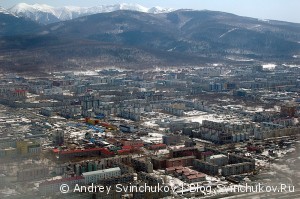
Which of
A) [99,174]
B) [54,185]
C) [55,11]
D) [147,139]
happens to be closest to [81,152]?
[99,174]

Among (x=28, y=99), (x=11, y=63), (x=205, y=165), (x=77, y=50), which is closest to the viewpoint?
(x=205, y=165)

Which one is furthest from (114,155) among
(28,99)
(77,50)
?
(77,50)

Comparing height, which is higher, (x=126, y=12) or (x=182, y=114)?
(x=126, y=12)

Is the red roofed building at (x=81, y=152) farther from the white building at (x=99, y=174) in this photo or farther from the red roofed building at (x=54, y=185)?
the red roofed building at (x=54, y=185)

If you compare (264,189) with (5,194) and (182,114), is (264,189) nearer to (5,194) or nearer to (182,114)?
(5,194)

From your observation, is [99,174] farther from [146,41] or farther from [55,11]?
[55,11]

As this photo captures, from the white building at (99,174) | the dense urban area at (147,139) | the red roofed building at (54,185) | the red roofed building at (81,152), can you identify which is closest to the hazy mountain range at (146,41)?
the dense urban area at (147,139)

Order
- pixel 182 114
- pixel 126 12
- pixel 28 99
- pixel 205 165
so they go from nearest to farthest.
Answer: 1. pixel 205 165
2. pixel 182 114
3. pixel 28 99
4. pixel 126 12
